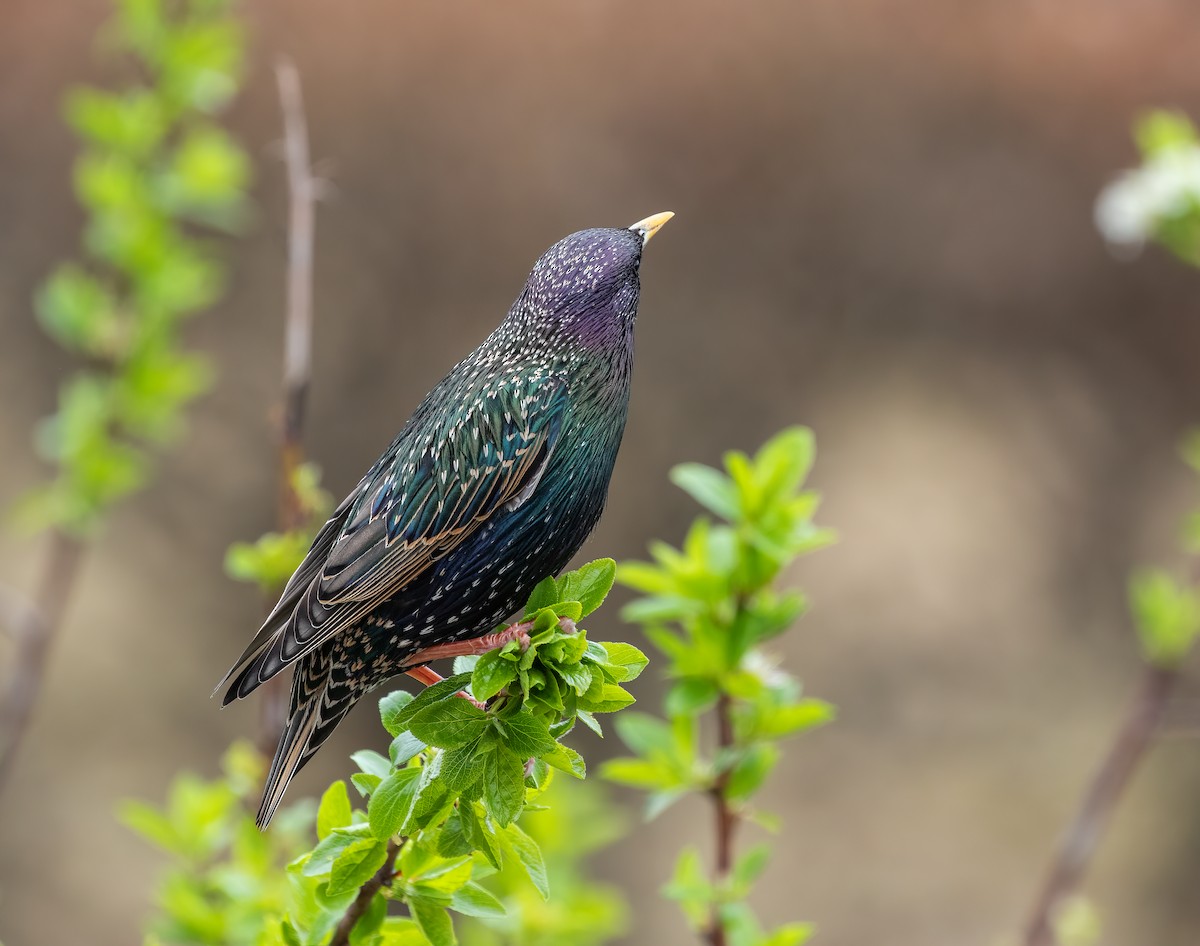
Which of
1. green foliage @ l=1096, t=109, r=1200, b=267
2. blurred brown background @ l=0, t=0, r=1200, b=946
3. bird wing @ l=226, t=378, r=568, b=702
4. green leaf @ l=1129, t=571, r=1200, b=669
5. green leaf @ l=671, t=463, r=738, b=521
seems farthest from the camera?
blurred brown background @ l=0, t=0, r=1200, b=946

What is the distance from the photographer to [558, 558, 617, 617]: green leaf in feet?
3.41

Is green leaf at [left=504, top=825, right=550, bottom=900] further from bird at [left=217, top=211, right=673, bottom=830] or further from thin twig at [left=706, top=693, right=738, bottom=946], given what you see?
thin twig at [left=706, top=693, right=738, bottom=946]

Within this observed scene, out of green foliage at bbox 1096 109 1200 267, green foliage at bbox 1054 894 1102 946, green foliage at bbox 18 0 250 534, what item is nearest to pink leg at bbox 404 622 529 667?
green foliage at bbox 18 0 250 534

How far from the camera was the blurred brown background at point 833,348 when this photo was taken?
3.87m

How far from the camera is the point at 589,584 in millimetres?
1052

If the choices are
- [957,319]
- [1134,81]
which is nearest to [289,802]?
[957,319]

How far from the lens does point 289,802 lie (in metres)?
3.90

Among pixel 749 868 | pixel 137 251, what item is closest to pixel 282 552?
pixel 749 868

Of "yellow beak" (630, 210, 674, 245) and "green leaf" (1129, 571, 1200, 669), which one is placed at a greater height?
"yellow beak" (630, 210, 674, 245)

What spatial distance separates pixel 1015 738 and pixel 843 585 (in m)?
0.69

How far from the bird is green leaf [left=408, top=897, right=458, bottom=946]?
0.19 meters

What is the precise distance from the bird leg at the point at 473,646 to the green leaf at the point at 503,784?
0.09m

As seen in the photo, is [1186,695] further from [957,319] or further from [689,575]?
[689,575]

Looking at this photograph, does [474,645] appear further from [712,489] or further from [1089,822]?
[1089,822]
